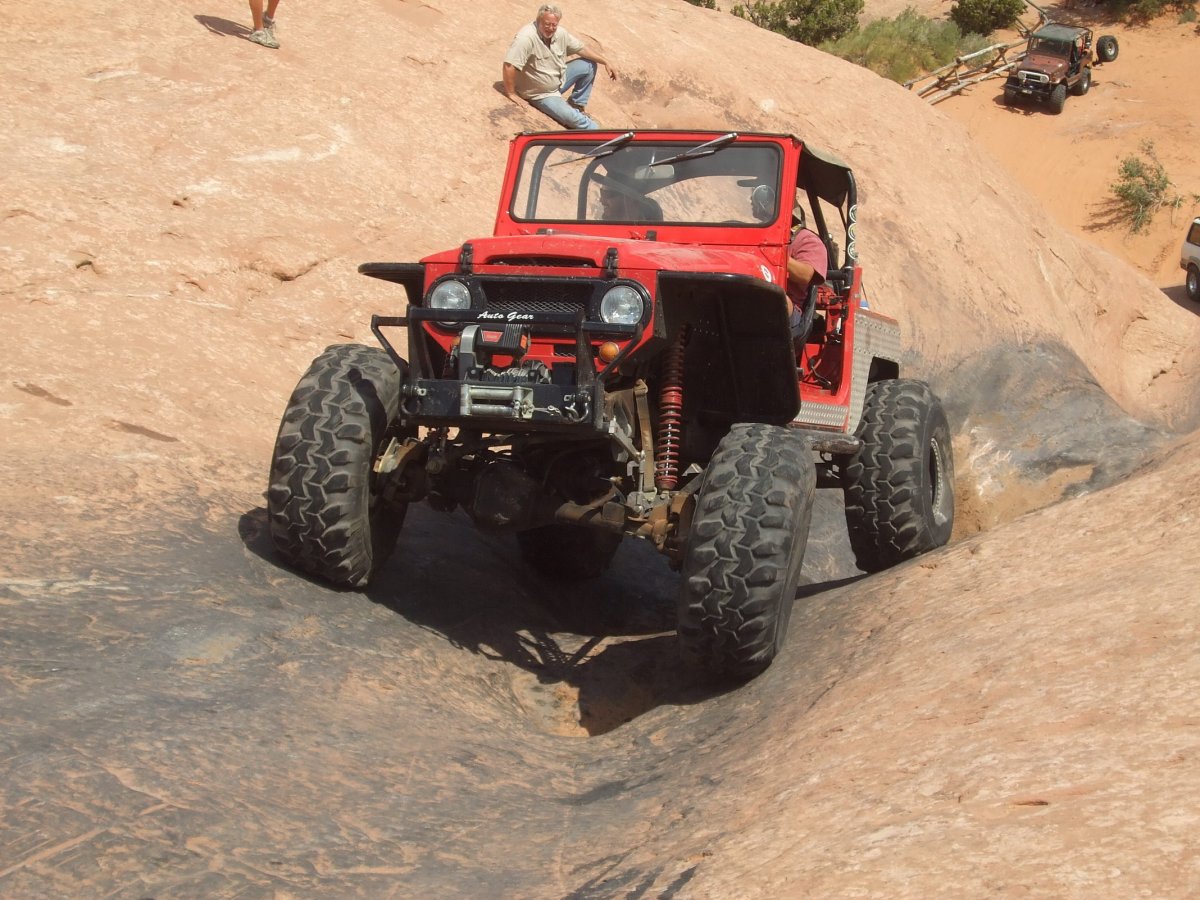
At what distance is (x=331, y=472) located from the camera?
498cm

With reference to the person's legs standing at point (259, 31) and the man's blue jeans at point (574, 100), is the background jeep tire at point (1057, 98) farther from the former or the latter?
the person's legs standing at point (259, 31)

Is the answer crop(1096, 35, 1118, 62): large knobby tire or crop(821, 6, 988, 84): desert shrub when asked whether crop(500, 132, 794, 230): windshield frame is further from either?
crop(1096, 35, 1118, 62): large knobby tire

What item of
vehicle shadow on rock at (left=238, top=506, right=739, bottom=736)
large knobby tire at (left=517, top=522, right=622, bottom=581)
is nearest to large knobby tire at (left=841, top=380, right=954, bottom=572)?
vehicle shadow on rock at (left=238, top=506, right=739, bottom=736)

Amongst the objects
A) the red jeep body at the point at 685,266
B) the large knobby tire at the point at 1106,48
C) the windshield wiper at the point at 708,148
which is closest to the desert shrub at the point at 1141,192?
the large knobby tire at the point at 1106,48

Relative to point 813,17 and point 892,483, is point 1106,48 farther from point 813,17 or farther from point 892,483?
point 892,483

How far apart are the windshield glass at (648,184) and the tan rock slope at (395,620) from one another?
1.75 meters

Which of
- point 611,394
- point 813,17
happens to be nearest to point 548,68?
point 611,394

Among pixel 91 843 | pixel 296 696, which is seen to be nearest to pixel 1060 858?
pixel 91 843

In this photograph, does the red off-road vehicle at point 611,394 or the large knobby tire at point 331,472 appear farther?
the large knobby tire at point 331,472

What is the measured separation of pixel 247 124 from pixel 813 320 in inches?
197

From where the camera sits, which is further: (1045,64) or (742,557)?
(1045,64)

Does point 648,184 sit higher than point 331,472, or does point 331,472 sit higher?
point 648,184

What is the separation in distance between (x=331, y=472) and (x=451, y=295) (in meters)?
0.81

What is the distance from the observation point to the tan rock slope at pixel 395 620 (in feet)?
10.1
